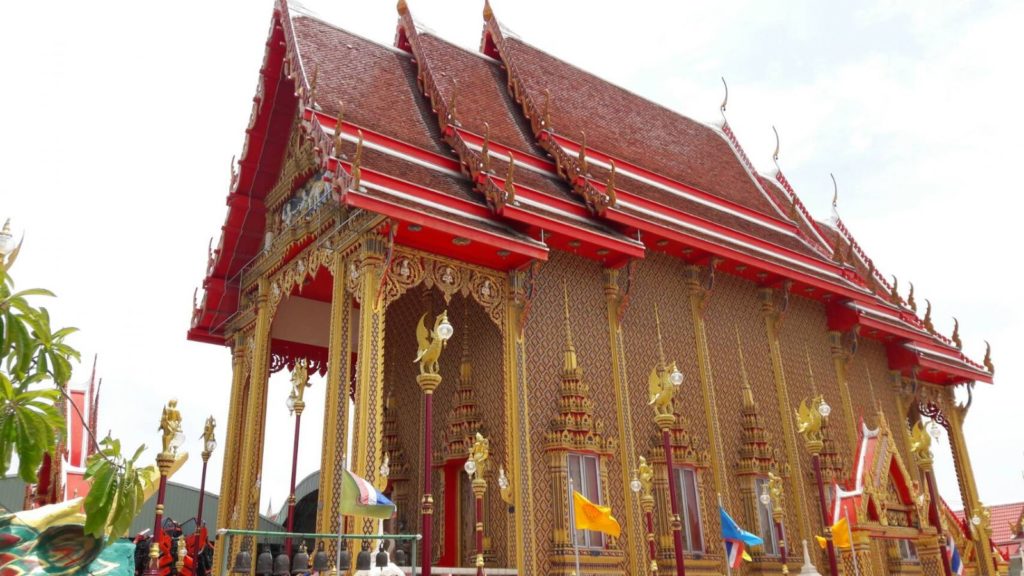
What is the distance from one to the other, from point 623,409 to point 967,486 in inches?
430

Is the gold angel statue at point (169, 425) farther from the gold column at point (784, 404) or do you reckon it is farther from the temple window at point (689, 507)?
the gold column at point (784, 404)

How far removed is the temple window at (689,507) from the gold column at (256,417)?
5.88 metres

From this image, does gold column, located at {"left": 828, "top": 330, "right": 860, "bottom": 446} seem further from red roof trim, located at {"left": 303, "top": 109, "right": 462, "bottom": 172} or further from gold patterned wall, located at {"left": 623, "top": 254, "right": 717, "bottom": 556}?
red roof trim, located at {"left": 303, "top": 109, "right": 462, "bottom": 172}

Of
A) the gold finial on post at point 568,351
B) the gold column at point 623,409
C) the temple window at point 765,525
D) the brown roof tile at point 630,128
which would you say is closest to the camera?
the gold column at point 623,409

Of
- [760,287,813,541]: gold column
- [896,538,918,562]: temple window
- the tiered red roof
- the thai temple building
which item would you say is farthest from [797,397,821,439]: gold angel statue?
[896,538,918,562]: temple window

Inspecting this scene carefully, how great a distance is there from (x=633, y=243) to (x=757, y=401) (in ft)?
12.5

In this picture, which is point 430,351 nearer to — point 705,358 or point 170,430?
point 170,430

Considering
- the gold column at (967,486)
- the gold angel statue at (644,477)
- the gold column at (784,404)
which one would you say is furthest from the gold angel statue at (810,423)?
the gold column at (967,486)

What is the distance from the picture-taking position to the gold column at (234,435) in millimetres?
12406

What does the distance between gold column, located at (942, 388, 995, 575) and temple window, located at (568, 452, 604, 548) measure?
33.1ft

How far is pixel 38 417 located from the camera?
4113 mm

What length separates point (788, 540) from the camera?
13031 mm

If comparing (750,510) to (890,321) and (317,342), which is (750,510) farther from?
(317,342)

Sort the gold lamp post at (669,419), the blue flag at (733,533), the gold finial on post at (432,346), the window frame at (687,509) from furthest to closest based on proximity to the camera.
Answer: the window frame at (687,509) < the blue flag at (733,533) < the gold lamp post at (669,419) < the gold finial on post at (432,346)
